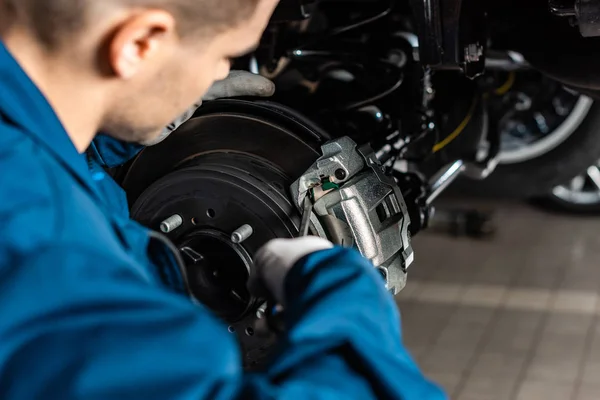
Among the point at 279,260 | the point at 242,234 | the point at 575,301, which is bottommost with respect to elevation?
the point at 575,301

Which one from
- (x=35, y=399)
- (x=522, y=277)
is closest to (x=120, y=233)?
(x=35, y=399)

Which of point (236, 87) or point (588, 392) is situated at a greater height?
point (236, 87)

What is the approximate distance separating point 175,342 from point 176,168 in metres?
0.57

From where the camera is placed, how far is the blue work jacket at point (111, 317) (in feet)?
1.71

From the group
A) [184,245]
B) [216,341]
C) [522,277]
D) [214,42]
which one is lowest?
[522,277]

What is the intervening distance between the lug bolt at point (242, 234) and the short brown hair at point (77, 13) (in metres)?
0.37

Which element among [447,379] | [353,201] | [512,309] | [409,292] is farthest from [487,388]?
[353,201]

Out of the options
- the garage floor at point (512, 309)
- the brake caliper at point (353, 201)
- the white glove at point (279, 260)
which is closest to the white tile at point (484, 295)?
the garage floor at point (512, 309)

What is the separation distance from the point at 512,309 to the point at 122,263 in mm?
1528

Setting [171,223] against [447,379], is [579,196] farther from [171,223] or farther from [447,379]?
[171,223]

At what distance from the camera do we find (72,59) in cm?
61

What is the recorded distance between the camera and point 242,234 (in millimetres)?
974

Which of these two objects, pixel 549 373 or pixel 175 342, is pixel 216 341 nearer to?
pixel 175 342

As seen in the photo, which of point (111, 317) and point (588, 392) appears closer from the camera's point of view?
point (111, 317)
